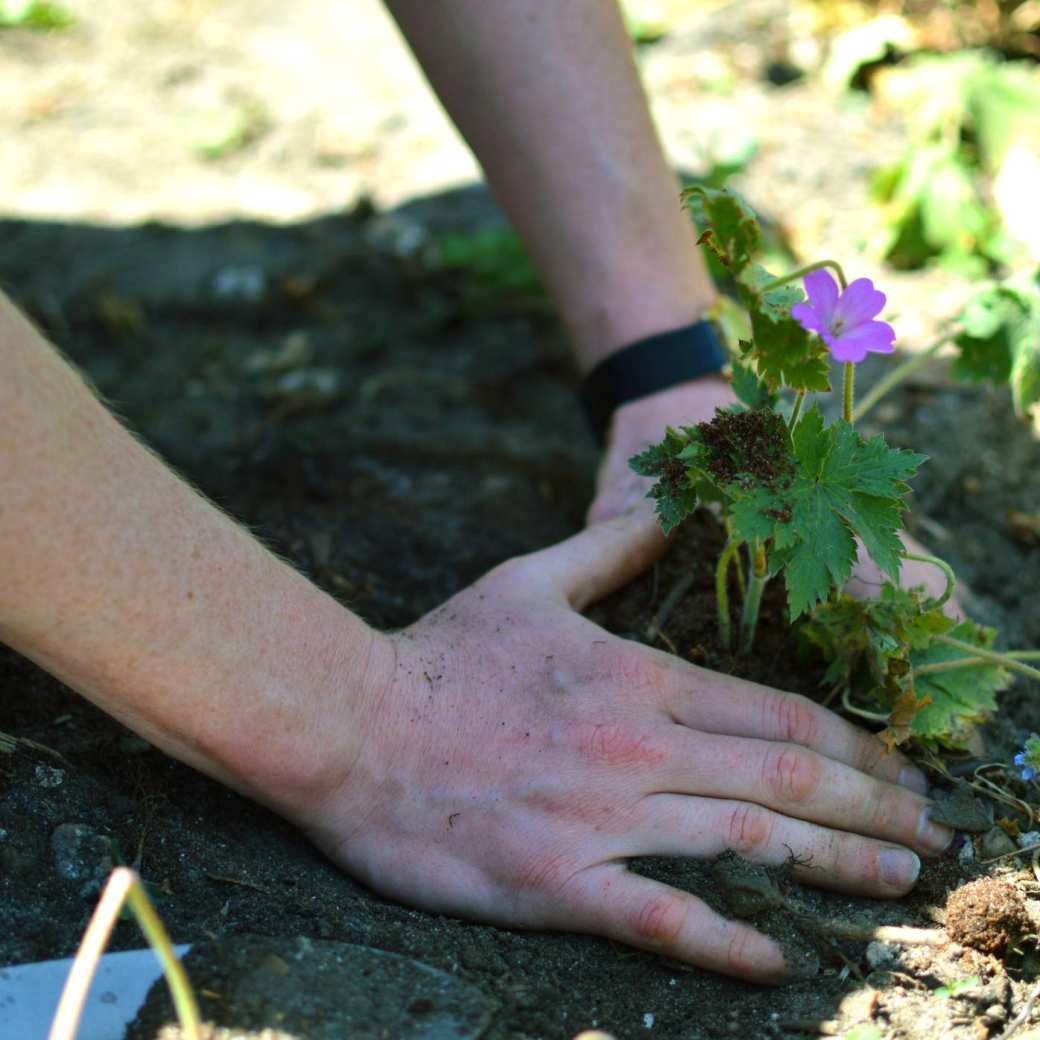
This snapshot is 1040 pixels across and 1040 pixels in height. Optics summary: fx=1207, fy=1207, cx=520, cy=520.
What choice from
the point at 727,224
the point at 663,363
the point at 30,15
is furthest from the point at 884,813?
the point at 30,15

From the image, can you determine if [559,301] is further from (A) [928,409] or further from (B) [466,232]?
(B) [466,232]

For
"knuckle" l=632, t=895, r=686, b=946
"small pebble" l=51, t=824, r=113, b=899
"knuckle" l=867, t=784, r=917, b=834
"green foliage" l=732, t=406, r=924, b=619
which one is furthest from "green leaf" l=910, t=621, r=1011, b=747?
"small pebble" l=51, t=824, r=113, b=899

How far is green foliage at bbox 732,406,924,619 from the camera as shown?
4.93 ft

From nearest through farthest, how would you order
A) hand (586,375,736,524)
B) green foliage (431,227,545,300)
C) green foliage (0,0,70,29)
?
hand (586,375,736,524) < green foliage (431,227,545,300) < green foliage (0,0,70,29)

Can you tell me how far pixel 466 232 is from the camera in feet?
12.1

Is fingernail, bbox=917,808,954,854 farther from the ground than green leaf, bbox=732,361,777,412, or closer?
closer

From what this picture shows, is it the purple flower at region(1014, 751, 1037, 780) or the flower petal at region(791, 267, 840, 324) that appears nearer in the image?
the flower petal at region(791, 267, 840, 324)

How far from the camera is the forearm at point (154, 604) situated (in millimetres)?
1437

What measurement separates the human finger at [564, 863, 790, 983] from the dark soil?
0.04m

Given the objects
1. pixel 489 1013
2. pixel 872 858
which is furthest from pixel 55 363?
pixel 872 858

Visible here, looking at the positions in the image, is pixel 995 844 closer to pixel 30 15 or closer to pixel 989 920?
pixel 989 920

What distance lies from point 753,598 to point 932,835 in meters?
0.43

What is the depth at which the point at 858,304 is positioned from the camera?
1528 mm

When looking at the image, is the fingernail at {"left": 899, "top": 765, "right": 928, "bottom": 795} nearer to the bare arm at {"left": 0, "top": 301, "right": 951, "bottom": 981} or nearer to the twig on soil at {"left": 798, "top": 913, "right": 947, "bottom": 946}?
the bare arm at {"left": 0, "top": 301, "right": 951, "bottom": 981}
